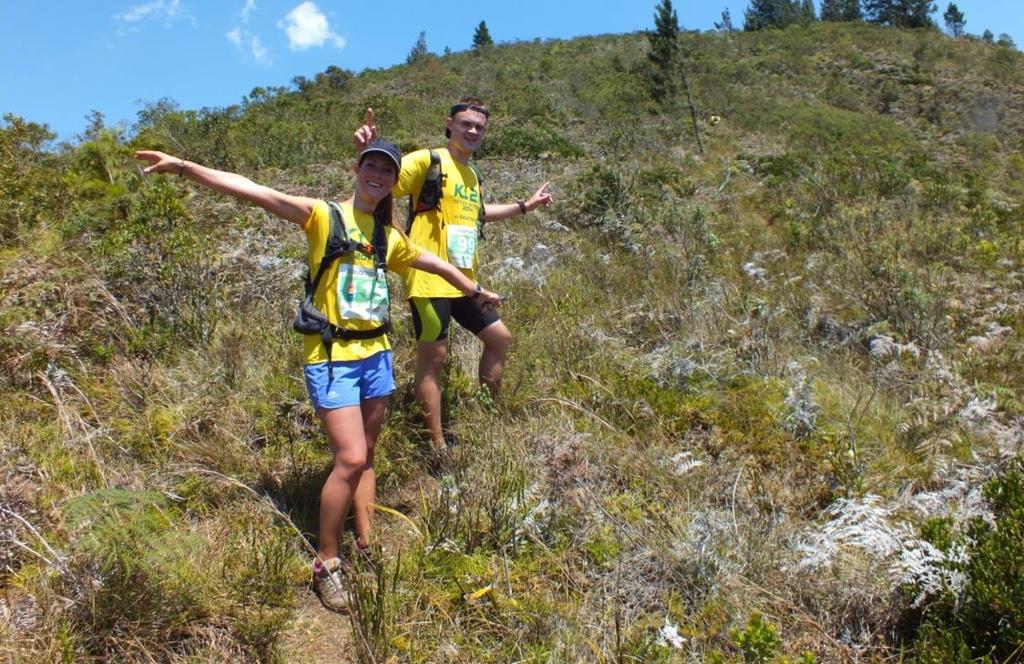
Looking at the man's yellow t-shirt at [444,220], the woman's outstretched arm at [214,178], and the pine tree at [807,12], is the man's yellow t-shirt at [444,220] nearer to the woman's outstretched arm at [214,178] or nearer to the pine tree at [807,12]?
the woman's outstretched arm at [214,178]

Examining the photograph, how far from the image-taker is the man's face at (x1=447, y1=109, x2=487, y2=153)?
11.2 ft

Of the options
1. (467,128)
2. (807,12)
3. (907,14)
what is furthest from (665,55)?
(807,12)

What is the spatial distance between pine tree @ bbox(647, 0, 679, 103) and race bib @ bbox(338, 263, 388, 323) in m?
17.4

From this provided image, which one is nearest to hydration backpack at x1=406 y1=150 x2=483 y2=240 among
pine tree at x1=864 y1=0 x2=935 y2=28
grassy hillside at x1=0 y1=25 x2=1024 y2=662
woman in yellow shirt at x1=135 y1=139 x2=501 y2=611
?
woman in yellow shirt at x1=135 y1=139 x2=501 y2=611

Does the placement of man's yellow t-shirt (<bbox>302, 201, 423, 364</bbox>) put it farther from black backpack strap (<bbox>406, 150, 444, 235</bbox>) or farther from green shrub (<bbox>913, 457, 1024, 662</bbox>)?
green shrub (<bbox>913, 457, 1024, 662</bbox>)

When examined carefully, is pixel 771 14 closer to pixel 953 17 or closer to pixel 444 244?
pixel 953 17

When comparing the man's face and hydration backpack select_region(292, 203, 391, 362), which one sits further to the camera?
the man's face

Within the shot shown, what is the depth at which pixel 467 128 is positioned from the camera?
3.42 meters

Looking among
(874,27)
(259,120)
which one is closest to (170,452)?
(259,120)

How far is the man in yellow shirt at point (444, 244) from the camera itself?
3330 millimetres

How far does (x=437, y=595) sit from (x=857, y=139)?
59.0 feet

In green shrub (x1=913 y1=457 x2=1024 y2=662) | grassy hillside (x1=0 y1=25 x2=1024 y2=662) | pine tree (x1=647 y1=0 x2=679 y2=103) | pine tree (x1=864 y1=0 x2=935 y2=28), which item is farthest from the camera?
pine tree (x1=864 y1=0 x2=935 y2=28)

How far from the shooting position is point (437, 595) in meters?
2.46

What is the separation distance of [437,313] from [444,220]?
19.3 inches
